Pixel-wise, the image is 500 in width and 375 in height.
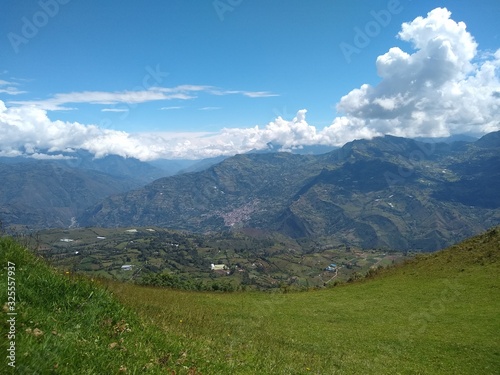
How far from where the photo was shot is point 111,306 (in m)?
11.1

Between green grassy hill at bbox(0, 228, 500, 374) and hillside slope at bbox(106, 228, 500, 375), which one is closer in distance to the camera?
green grassy hill at bbox(0, 228, 500, 374)

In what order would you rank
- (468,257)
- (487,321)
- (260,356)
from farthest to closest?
(468,257)
(487,321)
(260,356)

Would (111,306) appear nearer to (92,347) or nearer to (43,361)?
(92,347)

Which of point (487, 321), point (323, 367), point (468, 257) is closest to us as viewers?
point (323, 367)

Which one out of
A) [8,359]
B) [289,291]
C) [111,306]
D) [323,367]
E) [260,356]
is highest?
[8,359]

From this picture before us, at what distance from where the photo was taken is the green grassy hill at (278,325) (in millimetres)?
8422

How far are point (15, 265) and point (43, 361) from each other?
20.0 feet

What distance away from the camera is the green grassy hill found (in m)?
8.42

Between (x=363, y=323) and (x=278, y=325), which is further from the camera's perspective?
(x=363, y=323)

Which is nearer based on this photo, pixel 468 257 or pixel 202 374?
pixel 202 374

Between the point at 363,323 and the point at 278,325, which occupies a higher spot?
the point at 278,325

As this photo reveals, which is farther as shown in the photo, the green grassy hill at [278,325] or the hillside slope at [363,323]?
the hillside slope at [363,323]

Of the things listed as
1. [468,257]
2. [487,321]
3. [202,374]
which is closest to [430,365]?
[487,321]

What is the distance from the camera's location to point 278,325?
77.9ft
